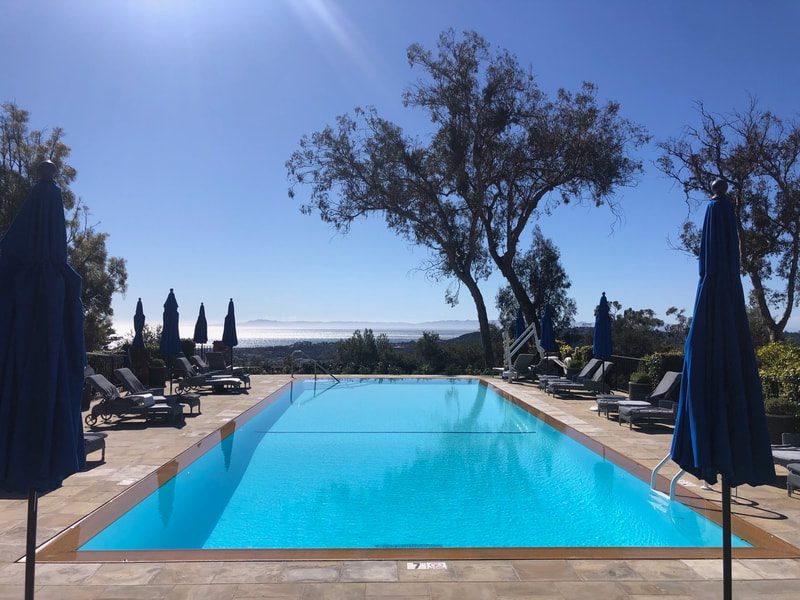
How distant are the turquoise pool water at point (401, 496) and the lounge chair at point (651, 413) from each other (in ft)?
3.24

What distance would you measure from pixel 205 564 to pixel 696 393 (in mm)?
3195

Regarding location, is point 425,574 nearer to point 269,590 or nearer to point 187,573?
point 269,590

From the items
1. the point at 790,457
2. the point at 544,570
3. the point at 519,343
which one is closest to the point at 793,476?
the point at 790,457

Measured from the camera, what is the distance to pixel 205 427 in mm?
9055

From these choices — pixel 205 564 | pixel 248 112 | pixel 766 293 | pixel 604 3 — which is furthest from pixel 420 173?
pixel 205 564

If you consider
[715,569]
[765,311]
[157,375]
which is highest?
[765,311]

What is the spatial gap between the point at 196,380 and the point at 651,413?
9.16m

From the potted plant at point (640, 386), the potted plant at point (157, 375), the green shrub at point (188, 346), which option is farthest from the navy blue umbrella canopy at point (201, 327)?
the potted plant at point (640, 386)

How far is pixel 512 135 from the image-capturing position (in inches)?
822

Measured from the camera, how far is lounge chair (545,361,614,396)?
1225cm

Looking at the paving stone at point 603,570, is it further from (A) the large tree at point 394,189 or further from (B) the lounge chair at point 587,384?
(A) the large tree at point 394,189

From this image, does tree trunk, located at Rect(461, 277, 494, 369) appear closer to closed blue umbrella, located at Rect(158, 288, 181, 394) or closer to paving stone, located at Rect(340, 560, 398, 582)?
closed blue umbrella, located at Rect(158, 288, 181, 394)

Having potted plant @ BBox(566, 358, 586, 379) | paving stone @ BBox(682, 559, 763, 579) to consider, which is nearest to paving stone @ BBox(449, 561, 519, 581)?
paving stone @ BBox(682, 559, 763, 579)

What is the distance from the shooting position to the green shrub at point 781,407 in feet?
23.1
